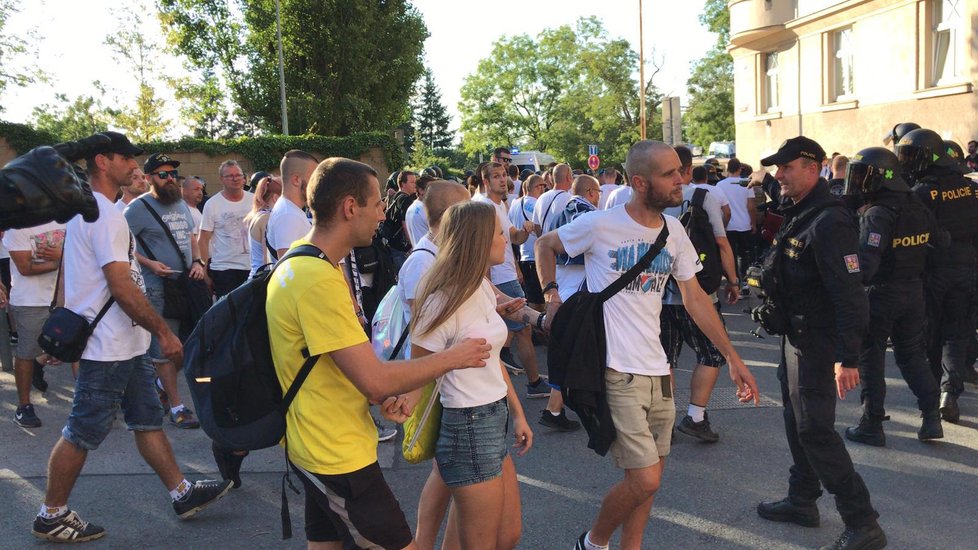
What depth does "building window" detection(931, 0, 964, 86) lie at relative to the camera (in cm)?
1816

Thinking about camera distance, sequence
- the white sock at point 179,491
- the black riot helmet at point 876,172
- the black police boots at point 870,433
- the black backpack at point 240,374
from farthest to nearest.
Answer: the black police boots at point 870,433
the black riot helmet at point 876,172
the white sock at point 179,491
the black backpack at point 240,374

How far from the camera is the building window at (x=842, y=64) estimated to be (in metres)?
22.9

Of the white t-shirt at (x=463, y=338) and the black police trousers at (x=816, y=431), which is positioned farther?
the black police trousers at (x=816, y=431)

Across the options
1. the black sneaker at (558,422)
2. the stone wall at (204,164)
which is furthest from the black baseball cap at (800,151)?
the stone wall at (204,164)

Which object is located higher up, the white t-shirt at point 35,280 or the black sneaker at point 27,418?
the white t-shirt at point 35,280

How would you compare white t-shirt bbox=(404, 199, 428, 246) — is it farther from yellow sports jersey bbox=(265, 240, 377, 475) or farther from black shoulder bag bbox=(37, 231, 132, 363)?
yellow sports jersey bbox=(265, 240, 377, 475)

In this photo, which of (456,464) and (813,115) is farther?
(813,115)

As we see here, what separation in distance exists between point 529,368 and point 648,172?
3.53m

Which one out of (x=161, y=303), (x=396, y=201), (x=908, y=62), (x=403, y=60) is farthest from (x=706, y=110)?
(x=161, y=303)

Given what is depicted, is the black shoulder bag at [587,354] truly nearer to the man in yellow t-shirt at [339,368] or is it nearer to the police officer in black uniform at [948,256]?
the man in yellow t-shirt at [339,368]

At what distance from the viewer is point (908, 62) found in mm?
19547

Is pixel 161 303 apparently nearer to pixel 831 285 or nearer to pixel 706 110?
pixel 831 285

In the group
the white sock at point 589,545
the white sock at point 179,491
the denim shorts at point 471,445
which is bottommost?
the white sock at point 589,545

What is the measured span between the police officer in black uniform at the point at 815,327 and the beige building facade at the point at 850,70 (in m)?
16.3
